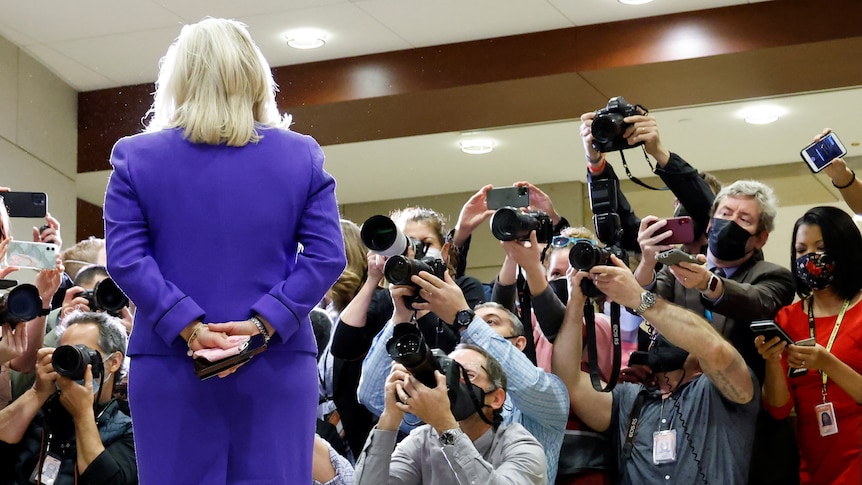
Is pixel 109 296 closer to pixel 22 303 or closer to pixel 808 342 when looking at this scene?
pixel 22 303

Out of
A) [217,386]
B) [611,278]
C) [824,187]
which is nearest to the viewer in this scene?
[217,386]

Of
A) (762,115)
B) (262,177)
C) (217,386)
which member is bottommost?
(217,386)

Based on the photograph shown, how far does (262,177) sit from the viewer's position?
2.01 meters

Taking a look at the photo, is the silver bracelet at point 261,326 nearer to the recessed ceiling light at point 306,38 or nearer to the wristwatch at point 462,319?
the wristwatch at point 462,319

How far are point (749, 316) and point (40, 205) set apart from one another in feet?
6.50

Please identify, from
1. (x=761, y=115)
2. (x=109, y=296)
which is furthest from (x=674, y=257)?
(x=761, y=115)

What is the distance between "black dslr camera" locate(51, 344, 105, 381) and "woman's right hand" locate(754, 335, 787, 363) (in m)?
1.74

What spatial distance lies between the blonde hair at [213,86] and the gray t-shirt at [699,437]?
1.55m

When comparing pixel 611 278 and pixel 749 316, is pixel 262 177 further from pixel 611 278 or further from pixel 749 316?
pixel 749 316

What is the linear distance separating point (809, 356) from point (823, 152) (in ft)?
2.13

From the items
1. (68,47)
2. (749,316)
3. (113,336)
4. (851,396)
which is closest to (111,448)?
(113,336)

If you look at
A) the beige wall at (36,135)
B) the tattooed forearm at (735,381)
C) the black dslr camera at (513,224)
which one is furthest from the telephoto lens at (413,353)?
the beige wall at (36,135)

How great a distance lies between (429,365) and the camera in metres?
2.65

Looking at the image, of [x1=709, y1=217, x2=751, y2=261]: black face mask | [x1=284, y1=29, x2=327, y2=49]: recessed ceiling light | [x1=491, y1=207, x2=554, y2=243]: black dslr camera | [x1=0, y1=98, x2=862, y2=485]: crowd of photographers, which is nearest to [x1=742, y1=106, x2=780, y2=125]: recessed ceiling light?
[x1=284, y1=29, x2=327, y2=49]: recessed ceiling light
